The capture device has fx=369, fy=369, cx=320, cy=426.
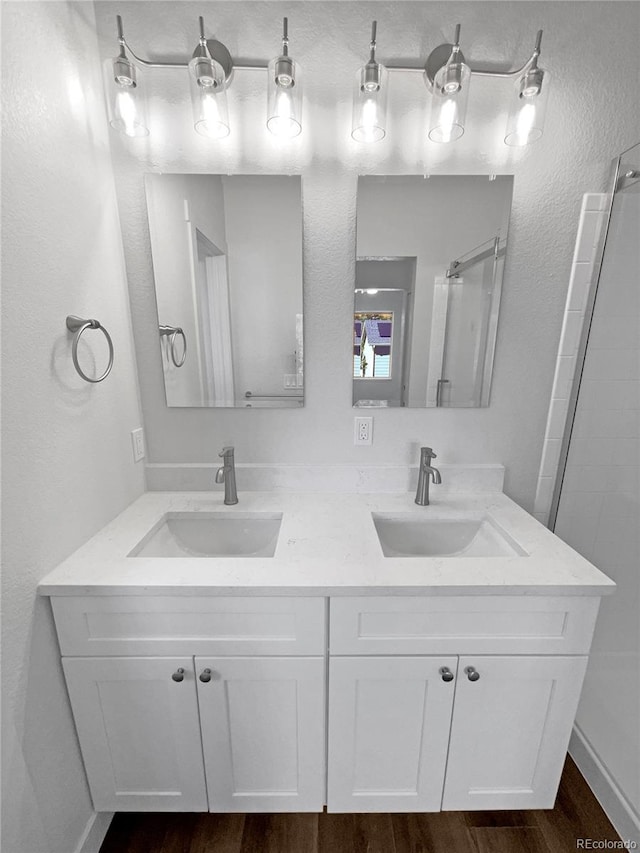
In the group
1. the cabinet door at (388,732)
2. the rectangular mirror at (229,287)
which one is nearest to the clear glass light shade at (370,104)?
the rectangular mirror at (229,287)

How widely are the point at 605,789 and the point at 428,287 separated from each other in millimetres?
1800

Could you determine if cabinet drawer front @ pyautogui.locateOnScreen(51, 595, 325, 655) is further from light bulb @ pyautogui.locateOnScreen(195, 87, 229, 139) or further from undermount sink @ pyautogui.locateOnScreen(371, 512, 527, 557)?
light bulb @ pyautogui.locateOnScreen(195, 87, 229, 139)

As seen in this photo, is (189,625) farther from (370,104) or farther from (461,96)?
(461,96)

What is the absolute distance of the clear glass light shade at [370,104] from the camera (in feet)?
3.43

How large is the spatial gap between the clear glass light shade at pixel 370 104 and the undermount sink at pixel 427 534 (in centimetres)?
122

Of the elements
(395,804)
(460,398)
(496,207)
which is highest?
(496,207)

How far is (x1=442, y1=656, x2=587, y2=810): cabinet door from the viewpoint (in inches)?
39.9

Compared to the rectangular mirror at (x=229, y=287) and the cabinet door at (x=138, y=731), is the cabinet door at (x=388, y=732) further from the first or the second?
the rectangular mirror at (x=229, y=287)

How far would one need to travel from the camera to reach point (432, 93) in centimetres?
113

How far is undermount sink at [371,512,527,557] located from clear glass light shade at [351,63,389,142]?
1.22m

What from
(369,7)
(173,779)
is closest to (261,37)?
(369,7)

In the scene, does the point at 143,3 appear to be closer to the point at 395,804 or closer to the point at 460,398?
the point at 460,398

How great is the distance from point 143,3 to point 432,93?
36.4 inches

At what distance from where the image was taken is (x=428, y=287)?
1285 mm
